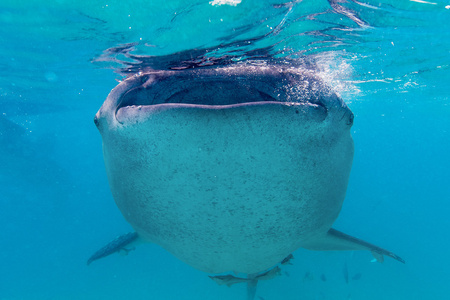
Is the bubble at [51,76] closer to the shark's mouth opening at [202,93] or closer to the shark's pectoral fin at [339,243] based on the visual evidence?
the shark's mouth opening at [202,93]

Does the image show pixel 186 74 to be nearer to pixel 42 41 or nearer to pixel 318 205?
pixel 318 205

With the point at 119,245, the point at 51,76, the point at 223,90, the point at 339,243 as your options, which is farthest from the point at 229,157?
the point at 51,76

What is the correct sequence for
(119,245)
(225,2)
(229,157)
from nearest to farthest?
1. (229,157)
2. (225,2)
3. (119,245)

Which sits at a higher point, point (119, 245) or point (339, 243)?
point (119, 245)

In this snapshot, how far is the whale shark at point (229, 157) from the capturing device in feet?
5.89

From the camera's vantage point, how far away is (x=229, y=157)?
187cm

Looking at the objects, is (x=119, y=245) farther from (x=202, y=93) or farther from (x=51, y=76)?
(x=51, y=76)

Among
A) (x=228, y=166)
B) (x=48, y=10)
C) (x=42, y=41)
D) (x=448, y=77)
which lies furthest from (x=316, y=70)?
(x=448, y=77)

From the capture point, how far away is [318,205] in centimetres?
272

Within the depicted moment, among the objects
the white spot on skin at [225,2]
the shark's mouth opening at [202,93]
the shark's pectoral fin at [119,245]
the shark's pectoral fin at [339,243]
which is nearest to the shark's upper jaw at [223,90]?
the shark's mouth opening at [202,93]

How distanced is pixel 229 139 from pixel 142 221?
163 cm

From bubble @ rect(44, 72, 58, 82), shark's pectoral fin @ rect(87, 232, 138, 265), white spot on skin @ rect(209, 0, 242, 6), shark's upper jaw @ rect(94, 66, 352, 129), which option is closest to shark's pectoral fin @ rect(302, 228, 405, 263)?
shark's upper jaw @ rect(94, 66, 352, 129)

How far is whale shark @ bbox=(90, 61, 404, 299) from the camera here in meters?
1.79

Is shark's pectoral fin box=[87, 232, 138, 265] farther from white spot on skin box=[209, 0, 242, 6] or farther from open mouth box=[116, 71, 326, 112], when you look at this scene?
white spot on skin box=[209, 0, 242, 6]
